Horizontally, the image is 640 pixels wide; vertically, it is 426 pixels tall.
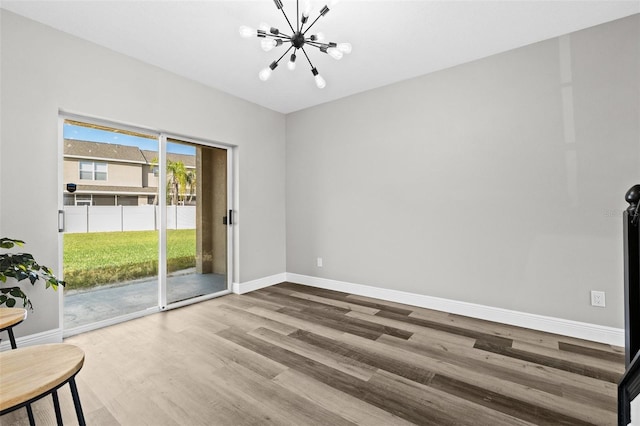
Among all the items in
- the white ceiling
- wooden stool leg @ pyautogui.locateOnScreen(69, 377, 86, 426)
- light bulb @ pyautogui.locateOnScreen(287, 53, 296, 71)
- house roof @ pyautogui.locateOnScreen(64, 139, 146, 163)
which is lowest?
wooden stool leg @ pyautogui.locateOnScreen(69, 377, 86, 426)

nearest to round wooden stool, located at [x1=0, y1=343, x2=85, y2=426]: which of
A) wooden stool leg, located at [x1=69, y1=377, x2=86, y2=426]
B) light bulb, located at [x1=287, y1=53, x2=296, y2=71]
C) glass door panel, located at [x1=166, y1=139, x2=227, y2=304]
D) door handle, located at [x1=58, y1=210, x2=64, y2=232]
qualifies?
wooden stool leg, located at [x1=69, y1=377, x2=86, y2=426]

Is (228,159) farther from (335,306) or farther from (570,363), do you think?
(570,363)

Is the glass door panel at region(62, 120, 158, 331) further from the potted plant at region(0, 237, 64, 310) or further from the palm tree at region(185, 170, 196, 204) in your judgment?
the potted plant at region(0, 237, 64, 310)

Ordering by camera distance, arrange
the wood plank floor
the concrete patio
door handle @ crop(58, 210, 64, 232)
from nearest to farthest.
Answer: the wood plank floor < door handle @ crop(58, 210, 64, 232) < the concrete patio

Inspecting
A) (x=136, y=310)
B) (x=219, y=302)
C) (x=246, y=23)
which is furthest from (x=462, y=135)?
(x=136, y=310)

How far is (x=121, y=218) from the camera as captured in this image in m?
3.14

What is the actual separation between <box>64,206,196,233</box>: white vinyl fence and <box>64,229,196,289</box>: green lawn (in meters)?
0.06

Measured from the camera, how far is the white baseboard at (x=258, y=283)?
4.09 m

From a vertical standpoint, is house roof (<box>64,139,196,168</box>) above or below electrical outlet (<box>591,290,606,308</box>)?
above

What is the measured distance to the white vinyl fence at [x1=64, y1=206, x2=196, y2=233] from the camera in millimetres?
2807

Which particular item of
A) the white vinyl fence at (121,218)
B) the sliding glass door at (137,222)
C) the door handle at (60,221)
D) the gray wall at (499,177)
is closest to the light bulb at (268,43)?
the gray wall at (499,177)

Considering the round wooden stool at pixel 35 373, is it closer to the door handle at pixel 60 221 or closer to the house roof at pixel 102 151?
the door handle at pixel 60 221

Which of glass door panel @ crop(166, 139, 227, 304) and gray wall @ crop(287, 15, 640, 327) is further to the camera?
glass door panel @ crop(166, 139, 227, 304)

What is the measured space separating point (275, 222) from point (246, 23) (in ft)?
9.23
